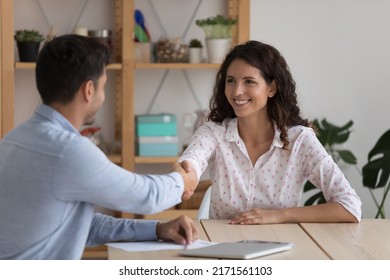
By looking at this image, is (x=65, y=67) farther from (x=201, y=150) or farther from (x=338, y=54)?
(x=338, y=54)

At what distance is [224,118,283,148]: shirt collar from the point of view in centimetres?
295

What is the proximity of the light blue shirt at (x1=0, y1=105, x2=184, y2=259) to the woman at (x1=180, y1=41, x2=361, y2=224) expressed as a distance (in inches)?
35.9

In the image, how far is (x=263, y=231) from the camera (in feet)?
8.24

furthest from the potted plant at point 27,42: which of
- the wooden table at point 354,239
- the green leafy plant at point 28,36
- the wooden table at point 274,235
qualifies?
the wooden table at point 354,239

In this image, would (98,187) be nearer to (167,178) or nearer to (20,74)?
(167,178)

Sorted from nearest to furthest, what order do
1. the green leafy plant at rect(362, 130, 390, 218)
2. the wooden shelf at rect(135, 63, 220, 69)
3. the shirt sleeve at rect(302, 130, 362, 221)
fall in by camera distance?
1. the shirt sleeve at rect(302, 130, 362, 221)
2. the green leafy plant at rect(362, 130, 390, 218)
3. the wooden shelf at rect(135, 63, 220, 69)

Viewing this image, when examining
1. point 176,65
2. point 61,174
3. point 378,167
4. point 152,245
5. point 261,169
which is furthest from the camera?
point 176,65

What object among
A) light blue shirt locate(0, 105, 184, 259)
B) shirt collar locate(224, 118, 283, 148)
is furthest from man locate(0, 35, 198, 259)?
shirt collar locate(224, 118, 283, 148)

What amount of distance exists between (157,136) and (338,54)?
1165 mm

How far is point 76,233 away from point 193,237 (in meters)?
0.39

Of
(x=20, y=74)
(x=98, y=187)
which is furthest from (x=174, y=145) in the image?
(x=98, y=187)

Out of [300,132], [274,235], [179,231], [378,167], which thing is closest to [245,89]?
[300,132]

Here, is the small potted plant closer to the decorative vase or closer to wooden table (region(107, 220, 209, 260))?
the decorative vase

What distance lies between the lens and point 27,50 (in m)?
4.46
